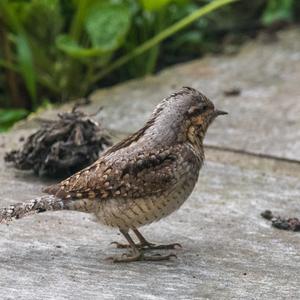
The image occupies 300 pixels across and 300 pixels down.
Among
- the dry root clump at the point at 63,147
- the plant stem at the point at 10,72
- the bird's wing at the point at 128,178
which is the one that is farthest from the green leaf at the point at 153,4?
the bird's wing at the point at 128,178

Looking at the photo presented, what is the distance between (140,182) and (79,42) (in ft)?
11.6

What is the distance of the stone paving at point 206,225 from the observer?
423 centimetres

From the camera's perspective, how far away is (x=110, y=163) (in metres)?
4.58

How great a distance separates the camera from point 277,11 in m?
8.99

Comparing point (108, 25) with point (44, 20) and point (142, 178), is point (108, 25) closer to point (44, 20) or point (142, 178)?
point (44, 20)

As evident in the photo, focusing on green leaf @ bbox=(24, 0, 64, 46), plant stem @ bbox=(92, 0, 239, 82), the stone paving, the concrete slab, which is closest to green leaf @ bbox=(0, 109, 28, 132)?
the stone paving

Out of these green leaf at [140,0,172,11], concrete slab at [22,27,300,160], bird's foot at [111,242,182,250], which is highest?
green leaf at [140,0,172,11]

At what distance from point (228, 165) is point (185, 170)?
5.30ft

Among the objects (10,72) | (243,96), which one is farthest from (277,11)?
(10,72)

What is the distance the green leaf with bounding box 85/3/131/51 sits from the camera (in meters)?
7.14

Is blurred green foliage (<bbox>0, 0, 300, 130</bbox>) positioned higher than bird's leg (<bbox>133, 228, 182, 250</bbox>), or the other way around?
blurred green foliage (<bbox>0, 0, 300, 130</bbox>)

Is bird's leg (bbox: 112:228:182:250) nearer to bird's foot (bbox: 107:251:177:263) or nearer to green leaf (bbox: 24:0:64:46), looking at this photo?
bird's foot (bbox: 107:251:177:263)

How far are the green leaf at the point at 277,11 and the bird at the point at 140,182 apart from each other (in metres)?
4.36

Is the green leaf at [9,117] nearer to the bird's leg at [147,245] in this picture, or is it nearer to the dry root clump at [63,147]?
the dry root clump at [63,147]
